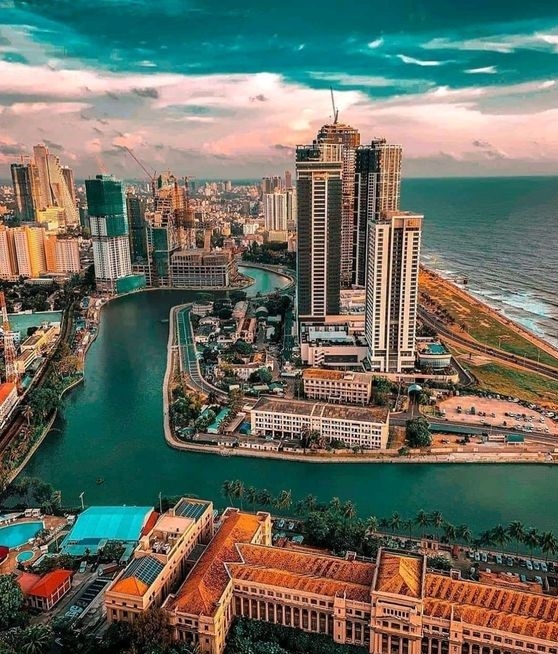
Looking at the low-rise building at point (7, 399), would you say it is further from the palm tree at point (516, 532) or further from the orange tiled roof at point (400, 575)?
the palm tree at point (516, 532)

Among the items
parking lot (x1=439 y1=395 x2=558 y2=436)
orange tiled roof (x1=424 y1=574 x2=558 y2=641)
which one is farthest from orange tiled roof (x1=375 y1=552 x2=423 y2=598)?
parking lot (x1=439 y1=395 x2=558 y2=436)

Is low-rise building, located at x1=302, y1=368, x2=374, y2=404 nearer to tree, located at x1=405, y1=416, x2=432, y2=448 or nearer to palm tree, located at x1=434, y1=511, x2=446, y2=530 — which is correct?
tree, located at x1=405, y1=416, x2=432, y2=448

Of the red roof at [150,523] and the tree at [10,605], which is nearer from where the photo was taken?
the tree at [10,605]

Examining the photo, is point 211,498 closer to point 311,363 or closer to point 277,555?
point 277,555

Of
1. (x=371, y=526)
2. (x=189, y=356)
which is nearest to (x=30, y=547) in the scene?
(x=371, y=526)

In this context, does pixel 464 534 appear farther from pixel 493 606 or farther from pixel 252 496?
pixel 252 496

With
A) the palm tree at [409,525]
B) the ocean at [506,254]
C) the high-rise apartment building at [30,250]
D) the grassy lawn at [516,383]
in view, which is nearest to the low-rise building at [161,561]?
the palm tree at [409,525]

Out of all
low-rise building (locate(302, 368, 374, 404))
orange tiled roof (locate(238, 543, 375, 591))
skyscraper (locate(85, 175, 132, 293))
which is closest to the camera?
Result: orange tiled roof (locate(238, 543, 375, 591))
